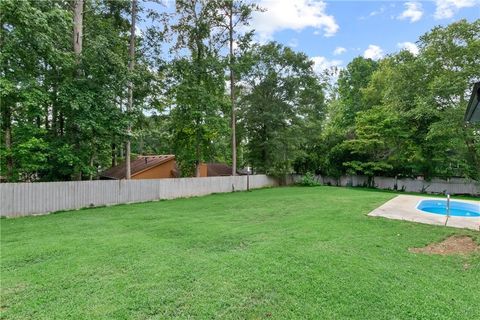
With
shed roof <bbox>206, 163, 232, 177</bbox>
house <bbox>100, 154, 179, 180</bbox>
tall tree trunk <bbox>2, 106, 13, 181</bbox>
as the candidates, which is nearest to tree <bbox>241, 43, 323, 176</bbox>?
shed roof <bbox>206, 163, 232, 177</bbox>

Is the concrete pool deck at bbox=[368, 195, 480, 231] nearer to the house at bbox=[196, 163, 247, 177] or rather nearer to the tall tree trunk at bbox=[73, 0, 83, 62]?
the tall tree trunk at bbox=[73, 0, 83, 62]

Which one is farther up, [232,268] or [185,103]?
[185,103]

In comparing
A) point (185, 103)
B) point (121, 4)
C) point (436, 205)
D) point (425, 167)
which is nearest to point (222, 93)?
point (185, 103)

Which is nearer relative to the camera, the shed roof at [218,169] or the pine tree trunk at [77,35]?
the pine tree trunk at [77,35]

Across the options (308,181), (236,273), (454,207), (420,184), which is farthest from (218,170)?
(236,273)

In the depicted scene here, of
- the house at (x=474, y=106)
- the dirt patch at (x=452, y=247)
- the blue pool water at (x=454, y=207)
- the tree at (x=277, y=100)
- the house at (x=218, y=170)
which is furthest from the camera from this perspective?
the house at (x=218, y=170)

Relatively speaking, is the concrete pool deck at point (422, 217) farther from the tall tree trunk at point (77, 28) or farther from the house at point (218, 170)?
the house at point (218, 170)

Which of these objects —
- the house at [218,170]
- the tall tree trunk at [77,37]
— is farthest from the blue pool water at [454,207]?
the house at [218,170]

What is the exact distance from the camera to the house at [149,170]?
1848 centimetres

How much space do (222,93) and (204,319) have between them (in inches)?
669

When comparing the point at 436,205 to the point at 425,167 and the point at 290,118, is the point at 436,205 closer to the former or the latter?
the point at 425,167

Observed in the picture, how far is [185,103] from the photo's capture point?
1672 centimetres

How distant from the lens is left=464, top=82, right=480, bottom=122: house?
11.7ft

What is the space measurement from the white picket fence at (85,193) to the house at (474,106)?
11.5 metres
